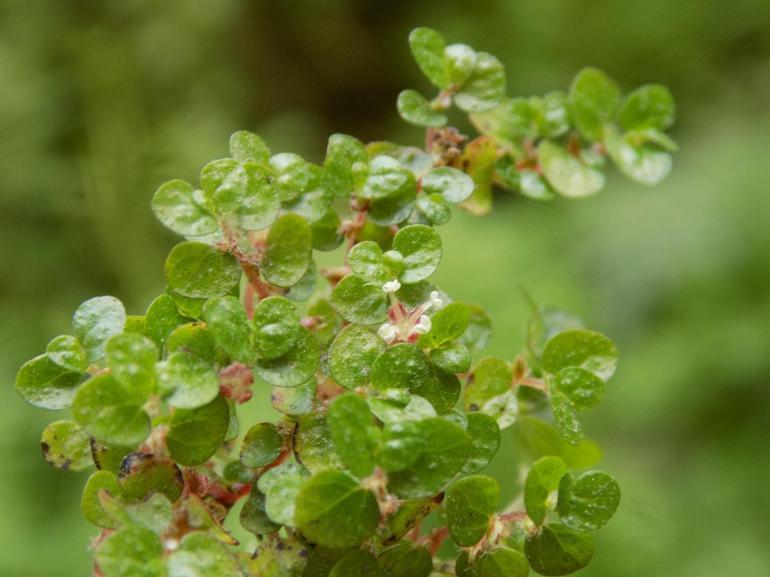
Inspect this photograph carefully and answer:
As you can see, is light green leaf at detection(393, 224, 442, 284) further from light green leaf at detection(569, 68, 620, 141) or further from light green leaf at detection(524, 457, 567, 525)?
light green leaf at detection(569, 68, 620, 141)

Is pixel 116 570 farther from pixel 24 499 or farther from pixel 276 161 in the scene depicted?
pixel 24 499

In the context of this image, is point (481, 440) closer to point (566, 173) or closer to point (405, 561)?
point (405, 561)

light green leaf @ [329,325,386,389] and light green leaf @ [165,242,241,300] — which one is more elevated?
light green leaf @ [165,242,241,300]

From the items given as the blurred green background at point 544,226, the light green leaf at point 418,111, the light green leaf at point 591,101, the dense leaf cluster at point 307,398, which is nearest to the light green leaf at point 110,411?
the dense leaf cluster at point 307,398

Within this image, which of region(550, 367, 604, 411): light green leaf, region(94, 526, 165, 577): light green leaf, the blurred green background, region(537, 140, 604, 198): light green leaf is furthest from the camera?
the blurred green background

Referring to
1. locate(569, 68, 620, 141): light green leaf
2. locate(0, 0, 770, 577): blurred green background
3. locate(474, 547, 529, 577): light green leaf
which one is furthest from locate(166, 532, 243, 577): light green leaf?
locate(0, 0, 770, 577): blurred green background

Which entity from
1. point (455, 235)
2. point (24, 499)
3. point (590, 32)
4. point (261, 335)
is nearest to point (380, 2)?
point (590, 32)

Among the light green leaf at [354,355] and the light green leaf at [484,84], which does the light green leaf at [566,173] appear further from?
the light green leaf at [354,355]
